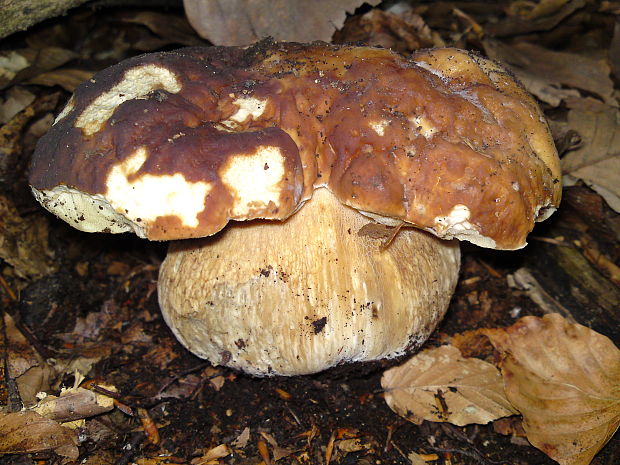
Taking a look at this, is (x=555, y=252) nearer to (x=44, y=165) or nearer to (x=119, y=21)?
(x=44, y=165)

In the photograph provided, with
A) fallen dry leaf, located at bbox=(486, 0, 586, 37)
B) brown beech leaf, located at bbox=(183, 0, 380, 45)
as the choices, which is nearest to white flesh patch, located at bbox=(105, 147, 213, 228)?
brown beech leaf, located at bbox=(183, 0, 380, 45)

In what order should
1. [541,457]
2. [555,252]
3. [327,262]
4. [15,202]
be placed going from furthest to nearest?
[555,252], [15,202], [541,457], [327,262]

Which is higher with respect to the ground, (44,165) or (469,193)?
(44,165)

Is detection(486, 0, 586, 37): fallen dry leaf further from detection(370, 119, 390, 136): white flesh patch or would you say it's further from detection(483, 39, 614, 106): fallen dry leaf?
detection(370, 119, 390, 136): white flesh patch

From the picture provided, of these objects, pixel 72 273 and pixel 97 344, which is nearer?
pixel 97 344

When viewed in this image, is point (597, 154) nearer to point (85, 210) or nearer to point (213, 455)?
point (213, 455)

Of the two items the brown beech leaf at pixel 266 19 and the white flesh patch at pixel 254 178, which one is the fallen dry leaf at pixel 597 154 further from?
the white flesh patch at pixel 254 178

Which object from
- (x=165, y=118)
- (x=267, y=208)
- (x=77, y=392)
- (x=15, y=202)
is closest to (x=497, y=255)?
(x=267, y=208)
